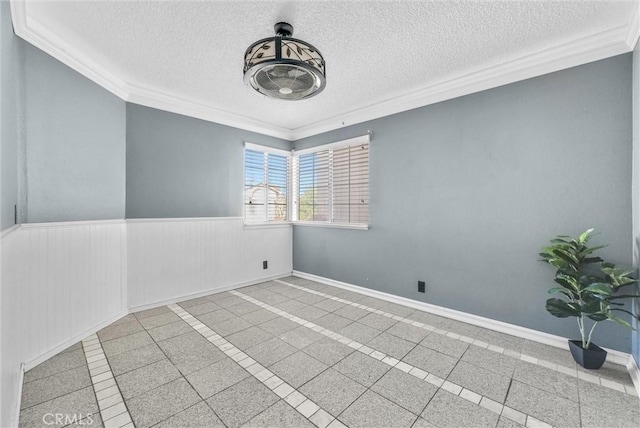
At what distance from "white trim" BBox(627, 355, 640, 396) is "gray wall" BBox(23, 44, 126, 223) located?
4.59 m

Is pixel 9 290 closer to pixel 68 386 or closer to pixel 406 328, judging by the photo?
pixel 68 386

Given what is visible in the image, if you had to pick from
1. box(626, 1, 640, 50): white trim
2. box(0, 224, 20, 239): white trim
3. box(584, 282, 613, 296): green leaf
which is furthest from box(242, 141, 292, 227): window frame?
box(626, 1, 640, 50): white trim

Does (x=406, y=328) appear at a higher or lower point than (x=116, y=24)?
lower

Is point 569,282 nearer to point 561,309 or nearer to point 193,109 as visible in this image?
point 561,309

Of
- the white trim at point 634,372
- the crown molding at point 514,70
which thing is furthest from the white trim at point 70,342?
the white trim at point 634,372

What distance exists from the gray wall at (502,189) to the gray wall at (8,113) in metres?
3.34

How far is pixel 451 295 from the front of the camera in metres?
2.95

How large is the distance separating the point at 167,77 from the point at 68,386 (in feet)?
9.32

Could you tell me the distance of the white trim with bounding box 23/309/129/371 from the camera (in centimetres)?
203

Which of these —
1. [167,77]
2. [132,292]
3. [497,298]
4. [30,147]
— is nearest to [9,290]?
[30,147]

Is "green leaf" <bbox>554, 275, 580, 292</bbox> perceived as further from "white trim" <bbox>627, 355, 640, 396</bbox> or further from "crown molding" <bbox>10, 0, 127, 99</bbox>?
"crown molding" <bbox>10, 0, 127, 99</bbox>

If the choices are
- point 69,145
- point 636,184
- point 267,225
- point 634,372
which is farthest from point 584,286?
point 69,145

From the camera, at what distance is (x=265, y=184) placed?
4484 mm

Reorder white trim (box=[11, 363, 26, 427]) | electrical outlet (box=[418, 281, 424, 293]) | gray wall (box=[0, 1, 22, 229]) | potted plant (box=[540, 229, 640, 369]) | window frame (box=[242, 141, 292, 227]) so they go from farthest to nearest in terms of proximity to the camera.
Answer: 1. window frame (box=[242, 141, 292, 227])
2. electrical outlet (box=[418, 281, 424, 293])
3. potted plant (box=[540, 229, 640, 369])
4. gray wall (box=[0, 1, 22, 229])
5. white trim (box=[11, 363, 26, 427])
